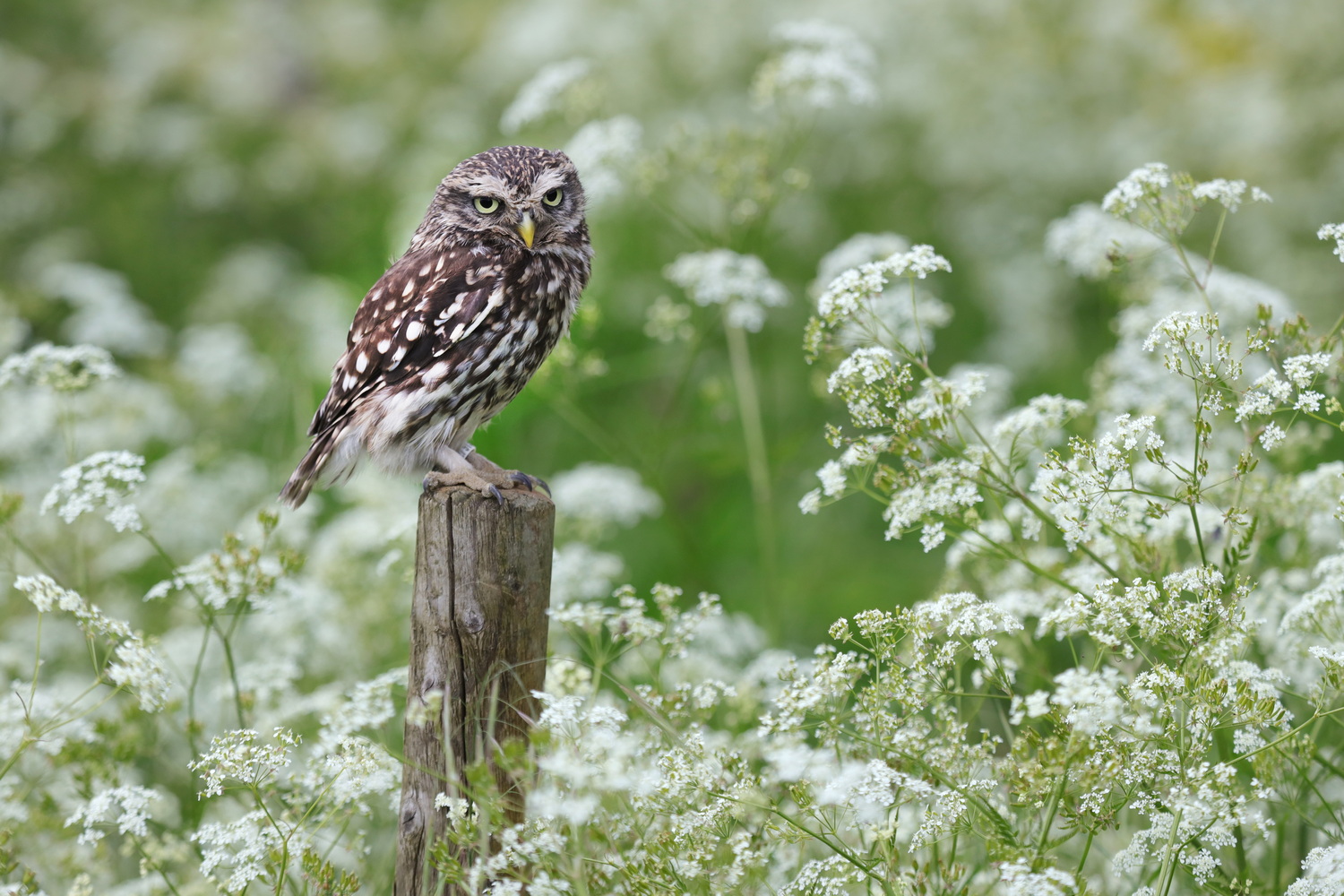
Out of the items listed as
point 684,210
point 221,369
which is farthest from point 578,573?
point 684,210

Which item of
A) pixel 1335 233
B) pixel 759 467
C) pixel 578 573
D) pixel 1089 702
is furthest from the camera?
pixel 759 467

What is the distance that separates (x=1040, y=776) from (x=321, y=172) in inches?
417

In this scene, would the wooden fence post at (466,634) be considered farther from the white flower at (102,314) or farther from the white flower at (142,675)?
the white flower at (102,314)

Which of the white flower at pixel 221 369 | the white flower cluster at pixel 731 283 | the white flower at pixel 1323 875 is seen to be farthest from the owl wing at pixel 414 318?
the white flower at pixel 221 369

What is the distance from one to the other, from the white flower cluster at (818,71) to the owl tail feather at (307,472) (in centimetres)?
214

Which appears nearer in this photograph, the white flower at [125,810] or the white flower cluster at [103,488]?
the white flower at [125,810]

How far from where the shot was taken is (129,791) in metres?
2.70

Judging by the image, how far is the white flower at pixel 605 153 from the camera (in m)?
4.26

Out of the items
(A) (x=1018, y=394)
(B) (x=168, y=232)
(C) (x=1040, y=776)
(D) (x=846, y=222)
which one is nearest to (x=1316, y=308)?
(A) (x=1018, y=394)

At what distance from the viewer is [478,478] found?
9.83ft

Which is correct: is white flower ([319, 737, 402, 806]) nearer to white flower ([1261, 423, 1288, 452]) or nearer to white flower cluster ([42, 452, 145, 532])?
white flower cluster ([42, 452, 145, 532])

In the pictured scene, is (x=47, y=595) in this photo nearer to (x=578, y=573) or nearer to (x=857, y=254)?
(x=578, y=573)

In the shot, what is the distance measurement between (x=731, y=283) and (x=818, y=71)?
98 centimetres

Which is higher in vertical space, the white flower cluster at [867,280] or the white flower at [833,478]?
the white flower cluster at [867,280]
